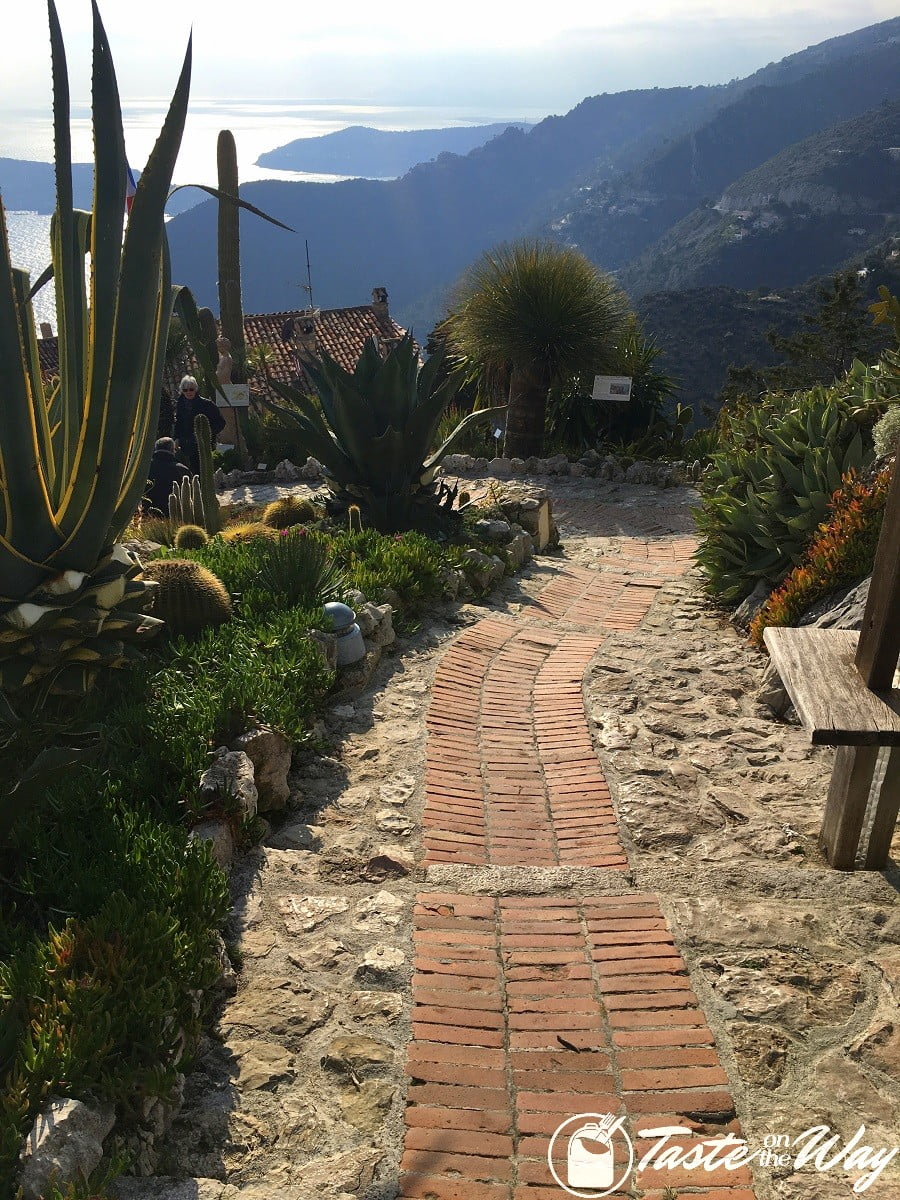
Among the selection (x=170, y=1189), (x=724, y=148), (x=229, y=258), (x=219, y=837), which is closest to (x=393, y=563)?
(x=219, y=837)

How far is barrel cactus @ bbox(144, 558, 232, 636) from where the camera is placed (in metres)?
4.64

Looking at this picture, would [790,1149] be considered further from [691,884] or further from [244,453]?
[244,453]

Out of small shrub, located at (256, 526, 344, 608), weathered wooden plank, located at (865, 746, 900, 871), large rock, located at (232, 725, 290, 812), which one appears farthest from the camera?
small shrub, located at (256, 526, 344, 608)

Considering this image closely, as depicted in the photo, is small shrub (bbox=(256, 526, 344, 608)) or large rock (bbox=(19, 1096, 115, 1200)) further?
small shrub (bbox=(256, 526, 344, 608))

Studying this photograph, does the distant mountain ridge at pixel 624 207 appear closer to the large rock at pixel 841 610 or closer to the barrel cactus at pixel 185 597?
the large rock at pixel 841 610

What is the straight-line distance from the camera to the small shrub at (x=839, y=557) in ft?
18.0

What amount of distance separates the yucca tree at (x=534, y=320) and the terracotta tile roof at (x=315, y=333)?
14573 millimetres

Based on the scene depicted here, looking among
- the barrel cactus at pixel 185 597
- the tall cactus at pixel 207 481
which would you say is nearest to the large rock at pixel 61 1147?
the barrel cactus at pixel 185 597

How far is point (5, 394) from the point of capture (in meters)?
3.30

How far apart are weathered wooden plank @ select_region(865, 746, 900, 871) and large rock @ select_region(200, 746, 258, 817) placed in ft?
6.74

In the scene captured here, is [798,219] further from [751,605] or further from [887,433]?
[751,605]

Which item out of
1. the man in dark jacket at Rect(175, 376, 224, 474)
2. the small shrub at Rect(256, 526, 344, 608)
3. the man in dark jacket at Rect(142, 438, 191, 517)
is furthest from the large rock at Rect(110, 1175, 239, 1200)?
the man in dark jacket at Rect(175, 376, 224, 474)

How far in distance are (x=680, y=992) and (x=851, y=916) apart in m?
0.68

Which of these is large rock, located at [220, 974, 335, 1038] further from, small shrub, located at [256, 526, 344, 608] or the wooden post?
small shrub, located at [256, 526, 344, 608]
